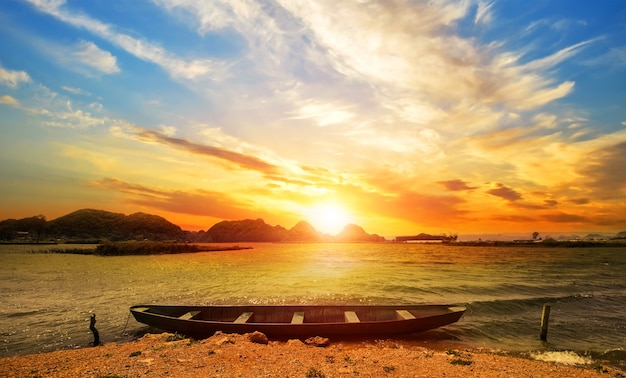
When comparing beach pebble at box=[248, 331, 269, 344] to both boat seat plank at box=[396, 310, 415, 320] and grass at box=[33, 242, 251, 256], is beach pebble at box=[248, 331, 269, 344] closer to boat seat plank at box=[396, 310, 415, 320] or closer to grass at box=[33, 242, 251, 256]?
boat seat plank at box=[396, 310, 415, 320]

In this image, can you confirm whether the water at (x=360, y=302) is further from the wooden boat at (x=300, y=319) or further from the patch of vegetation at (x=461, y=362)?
the patch of vegetation at (x=461, y=362)

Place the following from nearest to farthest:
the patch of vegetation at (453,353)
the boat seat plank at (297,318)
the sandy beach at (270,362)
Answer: the sandy beach at (270,362) → the patch of vegetation at (453,353) → the boat seat plank at (297,318)

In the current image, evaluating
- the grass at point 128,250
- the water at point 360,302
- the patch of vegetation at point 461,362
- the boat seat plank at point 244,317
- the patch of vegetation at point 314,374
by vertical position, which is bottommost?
the grass at point 128,250

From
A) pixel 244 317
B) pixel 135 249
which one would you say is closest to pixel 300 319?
pixel 244 317

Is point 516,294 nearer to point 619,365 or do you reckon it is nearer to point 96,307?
point 619,365

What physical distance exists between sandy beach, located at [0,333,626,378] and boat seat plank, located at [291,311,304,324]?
1924 millimetres

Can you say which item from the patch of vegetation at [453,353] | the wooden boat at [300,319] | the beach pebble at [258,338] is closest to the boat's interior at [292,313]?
the wooden boat at [300,319]

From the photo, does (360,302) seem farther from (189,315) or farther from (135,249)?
(135,249)

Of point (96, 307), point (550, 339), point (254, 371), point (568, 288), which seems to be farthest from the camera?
point (568, 288)

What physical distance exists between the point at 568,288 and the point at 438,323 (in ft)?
105

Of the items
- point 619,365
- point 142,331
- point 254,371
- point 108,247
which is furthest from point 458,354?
point 108,247

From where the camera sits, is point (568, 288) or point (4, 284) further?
point (4, 284)

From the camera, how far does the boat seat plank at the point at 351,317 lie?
1920 centimetres

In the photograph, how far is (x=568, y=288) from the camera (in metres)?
40.0
